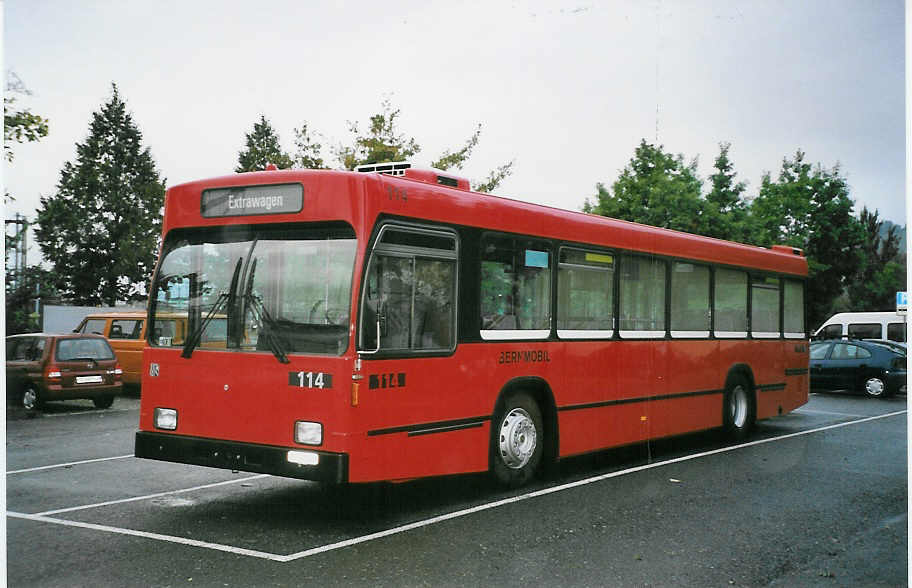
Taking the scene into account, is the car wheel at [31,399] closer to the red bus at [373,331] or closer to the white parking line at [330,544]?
the white parking line at [330,544]

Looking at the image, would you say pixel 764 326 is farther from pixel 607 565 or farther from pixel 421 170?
pixel 607 565

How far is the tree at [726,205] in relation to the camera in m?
24.3

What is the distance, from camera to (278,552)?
257 inches

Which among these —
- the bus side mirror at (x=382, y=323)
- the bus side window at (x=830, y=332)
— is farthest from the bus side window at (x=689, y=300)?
the bus side window at (x=830, y=332)

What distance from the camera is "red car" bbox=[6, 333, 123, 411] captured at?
1695cm

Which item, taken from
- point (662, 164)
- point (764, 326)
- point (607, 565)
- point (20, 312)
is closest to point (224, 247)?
point (607, 565)

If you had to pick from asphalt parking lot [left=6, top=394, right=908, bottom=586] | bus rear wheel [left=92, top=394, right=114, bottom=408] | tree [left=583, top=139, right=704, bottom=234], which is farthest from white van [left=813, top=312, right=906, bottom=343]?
bus rear wheel [left=92, top=394, right=114, bottom=408]

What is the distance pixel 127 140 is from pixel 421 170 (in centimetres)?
3677

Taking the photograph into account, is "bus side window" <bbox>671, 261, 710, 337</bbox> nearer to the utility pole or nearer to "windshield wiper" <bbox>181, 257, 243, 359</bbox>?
"windshield wiper" <bbox>181, 257, 243, 359</bbox>

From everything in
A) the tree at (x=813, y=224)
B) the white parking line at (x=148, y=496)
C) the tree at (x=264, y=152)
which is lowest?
the white parking line at (x=148, y=496)

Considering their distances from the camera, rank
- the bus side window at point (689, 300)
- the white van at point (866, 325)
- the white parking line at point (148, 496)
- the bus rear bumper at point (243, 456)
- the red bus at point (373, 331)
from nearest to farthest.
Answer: the bus rear bumper at point (243, 456), the red bus at point (373, 331), the white parking line at point (148, 496), the bus side window at point (689, 300), the white van at point (866, 325)

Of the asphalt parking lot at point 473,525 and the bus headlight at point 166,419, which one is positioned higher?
the bus headlight at point 166,419

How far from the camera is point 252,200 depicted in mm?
7777

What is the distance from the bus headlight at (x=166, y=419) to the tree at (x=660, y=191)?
51.5 feet
